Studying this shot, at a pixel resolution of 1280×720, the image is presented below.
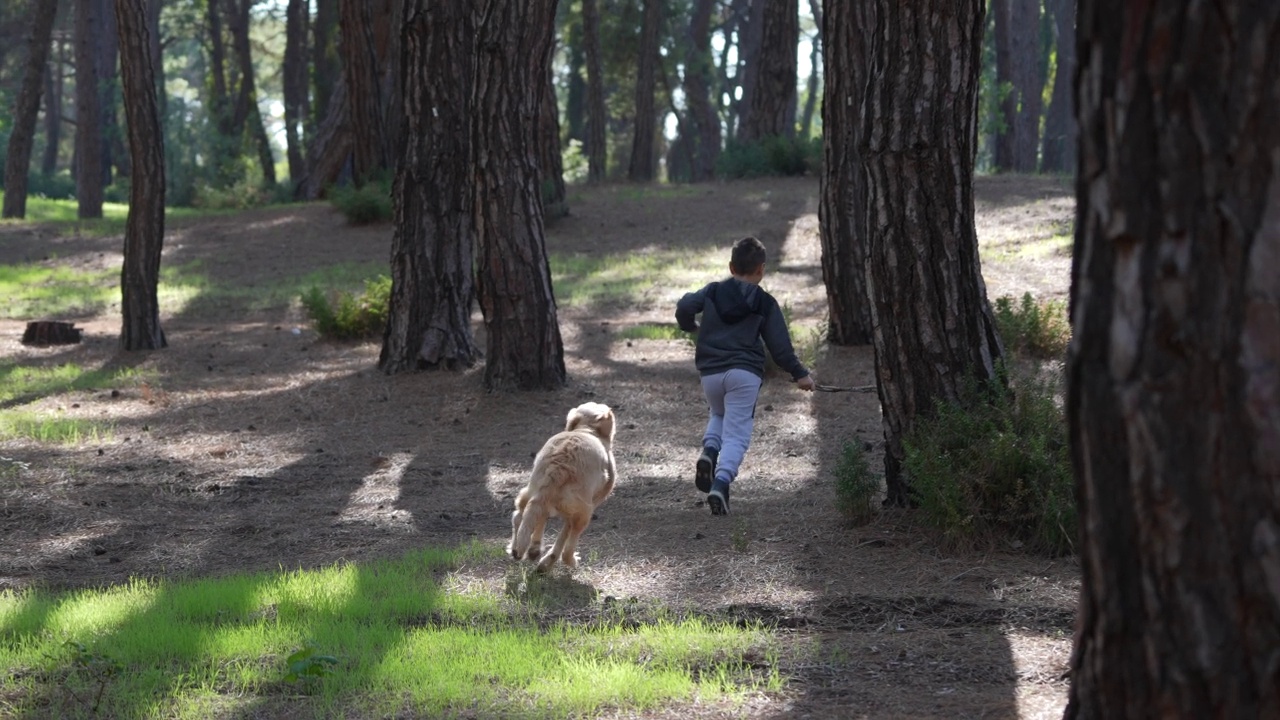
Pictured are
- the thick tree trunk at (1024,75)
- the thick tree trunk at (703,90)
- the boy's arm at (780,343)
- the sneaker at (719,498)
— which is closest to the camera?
the boy's arm at (780,343)

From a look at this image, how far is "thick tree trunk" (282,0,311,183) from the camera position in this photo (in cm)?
4156

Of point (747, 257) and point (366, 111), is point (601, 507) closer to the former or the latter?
point (747, 257)

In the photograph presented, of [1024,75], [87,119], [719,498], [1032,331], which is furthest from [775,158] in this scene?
[719,498]

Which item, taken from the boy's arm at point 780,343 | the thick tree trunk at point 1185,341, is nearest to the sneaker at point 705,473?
the boy's arm at point 780,343

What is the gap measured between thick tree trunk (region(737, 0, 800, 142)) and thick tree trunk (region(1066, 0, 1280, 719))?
23.1 metres

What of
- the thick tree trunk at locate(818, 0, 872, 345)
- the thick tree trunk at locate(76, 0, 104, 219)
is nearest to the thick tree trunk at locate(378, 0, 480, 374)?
the thick tree trunk at locate(818, 0, 872, 345)

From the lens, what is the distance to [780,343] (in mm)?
7781

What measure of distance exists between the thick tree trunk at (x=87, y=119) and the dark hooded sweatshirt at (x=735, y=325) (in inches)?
901

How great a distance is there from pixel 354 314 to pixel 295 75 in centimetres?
3283

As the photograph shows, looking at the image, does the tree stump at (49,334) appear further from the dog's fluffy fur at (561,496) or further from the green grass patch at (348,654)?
the dog's fluffy fur at (561,496)

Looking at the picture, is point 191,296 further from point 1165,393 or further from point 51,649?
point 1165,393

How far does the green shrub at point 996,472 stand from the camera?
6.52m

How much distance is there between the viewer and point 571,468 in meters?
6.36

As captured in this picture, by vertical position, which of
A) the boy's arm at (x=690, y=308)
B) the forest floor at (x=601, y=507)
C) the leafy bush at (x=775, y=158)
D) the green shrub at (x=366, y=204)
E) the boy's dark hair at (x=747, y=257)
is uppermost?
the leafy bush at (x=775, y=158)
